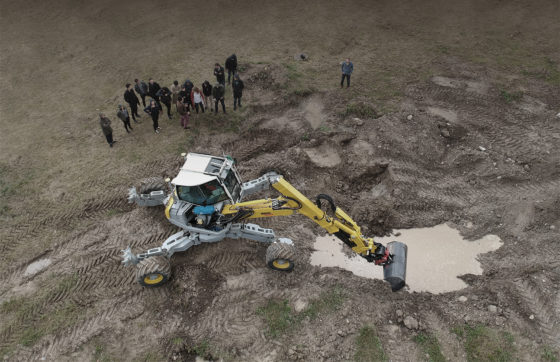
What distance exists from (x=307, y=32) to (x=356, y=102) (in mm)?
6635

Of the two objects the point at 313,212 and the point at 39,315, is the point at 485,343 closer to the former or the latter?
the point at 313,212

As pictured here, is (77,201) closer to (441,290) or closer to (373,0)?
(441,290)

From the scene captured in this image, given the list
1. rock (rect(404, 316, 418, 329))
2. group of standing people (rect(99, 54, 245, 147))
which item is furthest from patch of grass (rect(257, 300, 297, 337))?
group of standing people (rect(99, 54, 245, 147))

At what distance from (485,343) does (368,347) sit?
7.88 ft

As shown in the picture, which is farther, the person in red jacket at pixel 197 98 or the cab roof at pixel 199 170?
the person in red jacket at pixel 197 98

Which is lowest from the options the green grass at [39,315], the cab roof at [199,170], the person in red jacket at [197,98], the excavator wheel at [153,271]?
the green grass at [39,315]

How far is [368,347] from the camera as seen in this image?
748 centimetres

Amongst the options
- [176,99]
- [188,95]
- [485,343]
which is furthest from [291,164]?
[485,343]

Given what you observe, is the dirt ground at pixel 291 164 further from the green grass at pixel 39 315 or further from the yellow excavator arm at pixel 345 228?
the yellow excavator arm at pixel 345 228

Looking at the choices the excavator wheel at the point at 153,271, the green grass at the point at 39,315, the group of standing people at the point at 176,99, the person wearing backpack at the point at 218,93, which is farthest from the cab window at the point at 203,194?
the person wearing backpack at the point at 218,93

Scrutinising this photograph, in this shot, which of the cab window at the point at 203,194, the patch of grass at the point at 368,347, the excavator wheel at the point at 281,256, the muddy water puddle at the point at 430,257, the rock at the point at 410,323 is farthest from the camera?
the muddy water puddle at the point at 430,257

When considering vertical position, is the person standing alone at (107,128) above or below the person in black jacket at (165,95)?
below

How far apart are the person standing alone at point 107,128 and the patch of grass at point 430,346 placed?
10.5 meters

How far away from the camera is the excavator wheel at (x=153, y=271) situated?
7922 millimetres
